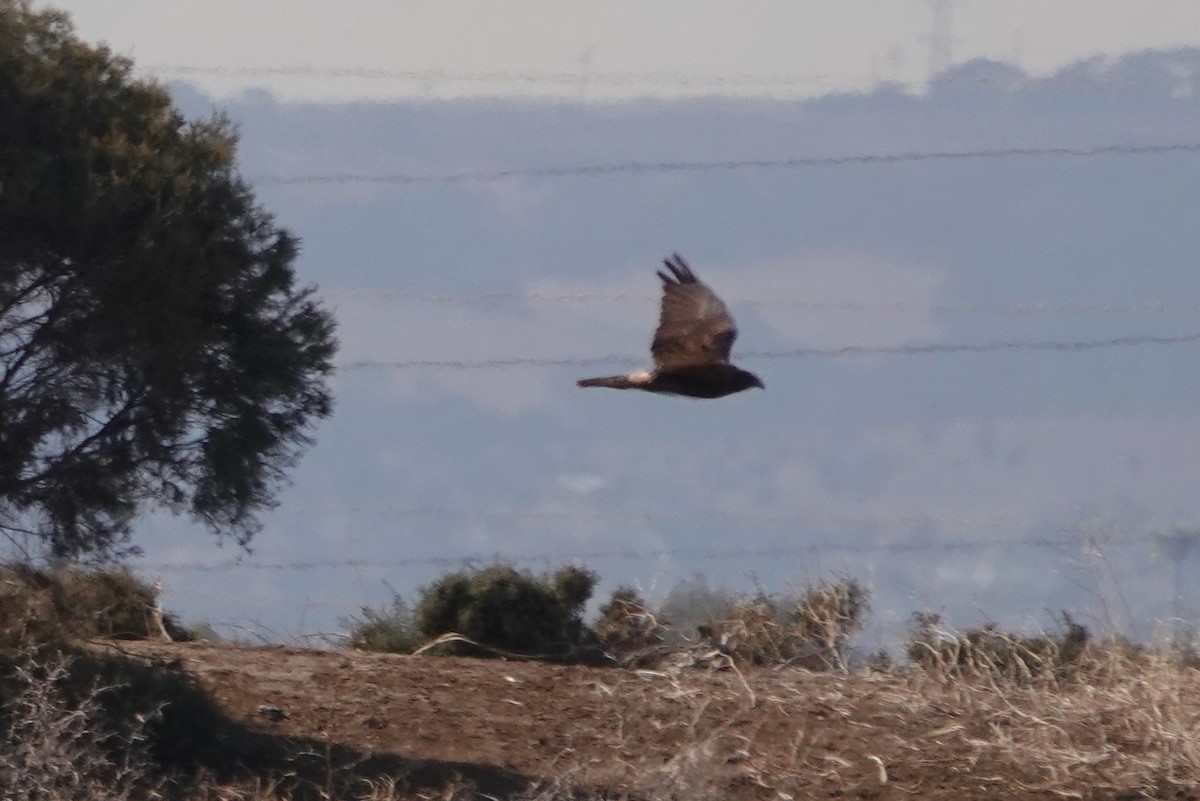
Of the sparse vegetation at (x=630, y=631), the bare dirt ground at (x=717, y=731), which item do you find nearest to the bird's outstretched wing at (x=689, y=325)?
the bare dirt ground at (x=717, y=731)

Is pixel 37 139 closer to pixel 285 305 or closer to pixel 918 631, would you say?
pixel 285 305

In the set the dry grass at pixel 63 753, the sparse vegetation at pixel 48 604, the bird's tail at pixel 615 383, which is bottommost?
the dry grass at pixel 63 753

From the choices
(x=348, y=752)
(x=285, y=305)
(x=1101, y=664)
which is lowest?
(x=348, y=752)

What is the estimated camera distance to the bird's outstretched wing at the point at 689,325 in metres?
9.16

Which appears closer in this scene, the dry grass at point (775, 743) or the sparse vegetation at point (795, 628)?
the dry grass at point (775, 743)

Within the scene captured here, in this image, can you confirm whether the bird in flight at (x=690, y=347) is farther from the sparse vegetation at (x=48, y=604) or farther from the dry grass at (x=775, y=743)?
the sparse vegetation at (x=48, y=604)

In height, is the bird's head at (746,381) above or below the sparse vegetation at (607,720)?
above

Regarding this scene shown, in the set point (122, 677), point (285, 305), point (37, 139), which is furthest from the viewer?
point (285, 305)

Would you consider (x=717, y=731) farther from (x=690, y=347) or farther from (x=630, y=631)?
(x=630, y=631)

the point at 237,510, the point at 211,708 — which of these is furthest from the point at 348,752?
the point at 237,510

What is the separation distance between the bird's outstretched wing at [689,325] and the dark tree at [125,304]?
8.32 ft

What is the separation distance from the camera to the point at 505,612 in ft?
41.9

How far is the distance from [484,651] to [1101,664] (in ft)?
13.2

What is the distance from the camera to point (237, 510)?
1118 cm
